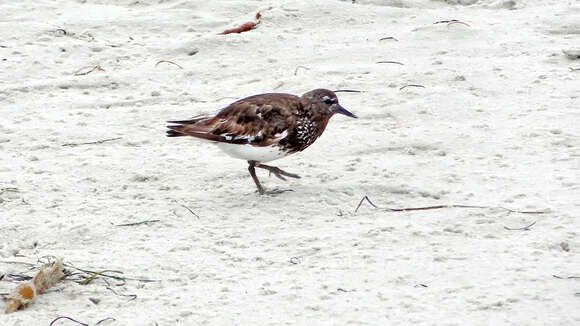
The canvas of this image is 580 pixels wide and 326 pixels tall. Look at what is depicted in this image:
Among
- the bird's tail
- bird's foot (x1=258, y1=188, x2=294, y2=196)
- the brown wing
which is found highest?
the brown wing

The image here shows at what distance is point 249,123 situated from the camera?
5.64 m

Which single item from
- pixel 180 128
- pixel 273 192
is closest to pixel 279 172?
pixel 273 192

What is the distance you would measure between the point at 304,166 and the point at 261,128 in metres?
0.67

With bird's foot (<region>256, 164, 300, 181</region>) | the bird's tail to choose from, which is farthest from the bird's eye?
the bird's tail

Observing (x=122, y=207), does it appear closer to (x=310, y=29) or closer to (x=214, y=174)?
(x=214, y=174)

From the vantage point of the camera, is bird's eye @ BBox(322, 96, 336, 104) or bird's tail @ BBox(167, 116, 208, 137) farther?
bird's eye @ BBox(322, 96, 336, 104)

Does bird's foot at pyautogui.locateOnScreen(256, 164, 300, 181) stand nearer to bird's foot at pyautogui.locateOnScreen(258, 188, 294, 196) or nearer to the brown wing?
bird's foot at pyautogui.locateOnScreen(258, 188, 294, 196)

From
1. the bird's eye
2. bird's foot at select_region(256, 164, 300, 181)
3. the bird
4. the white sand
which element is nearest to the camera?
the white sand

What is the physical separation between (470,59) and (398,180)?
254cm

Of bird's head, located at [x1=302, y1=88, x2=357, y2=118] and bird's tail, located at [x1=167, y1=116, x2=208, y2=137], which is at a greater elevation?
bird's head, located at [x1=302, y1=88, x2=357, y2=118]

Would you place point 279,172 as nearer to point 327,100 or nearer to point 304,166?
point 304,166

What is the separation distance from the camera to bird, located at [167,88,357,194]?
18.4 feet

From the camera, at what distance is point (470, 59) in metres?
7.78

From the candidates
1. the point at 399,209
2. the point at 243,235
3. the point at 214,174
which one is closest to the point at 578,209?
the point at 399,209
